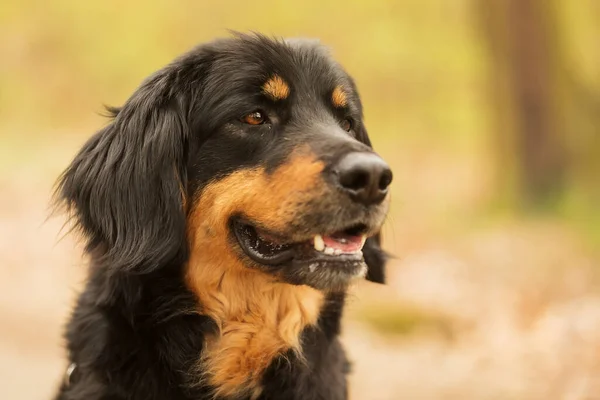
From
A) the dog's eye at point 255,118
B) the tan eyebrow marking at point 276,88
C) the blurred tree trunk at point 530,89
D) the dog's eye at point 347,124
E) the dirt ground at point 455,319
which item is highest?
the tan eyebrow marking at point 276,88

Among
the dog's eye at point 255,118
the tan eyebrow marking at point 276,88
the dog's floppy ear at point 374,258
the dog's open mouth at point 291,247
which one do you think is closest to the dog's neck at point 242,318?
the dog's open mouth at point 291,247

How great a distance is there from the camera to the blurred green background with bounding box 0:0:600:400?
238 inches

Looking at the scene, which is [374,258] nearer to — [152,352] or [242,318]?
[242,318]

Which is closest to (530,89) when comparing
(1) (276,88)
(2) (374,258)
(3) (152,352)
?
(2) (374,258)

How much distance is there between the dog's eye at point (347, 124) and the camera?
362 centimetres

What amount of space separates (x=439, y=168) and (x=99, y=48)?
10.5m

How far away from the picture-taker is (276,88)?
10.8 feet

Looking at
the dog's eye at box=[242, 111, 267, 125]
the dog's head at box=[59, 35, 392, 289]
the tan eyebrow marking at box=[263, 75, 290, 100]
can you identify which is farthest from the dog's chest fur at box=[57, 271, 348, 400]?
the tan eyebrow marking at box=[263, 75, 290, 100]

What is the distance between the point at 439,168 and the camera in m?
12.7

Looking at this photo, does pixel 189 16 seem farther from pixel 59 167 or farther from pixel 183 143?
pixel 183 143

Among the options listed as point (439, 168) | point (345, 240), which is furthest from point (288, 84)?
point (439, 168)

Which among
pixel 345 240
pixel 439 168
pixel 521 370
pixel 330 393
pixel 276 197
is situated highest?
pixel 276 197

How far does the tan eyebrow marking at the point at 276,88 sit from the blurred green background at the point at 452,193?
2.54ft

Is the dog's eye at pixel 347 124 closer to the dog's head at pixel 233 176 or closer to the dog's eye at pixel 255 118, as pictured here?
the dog's head at pixel 233 176
